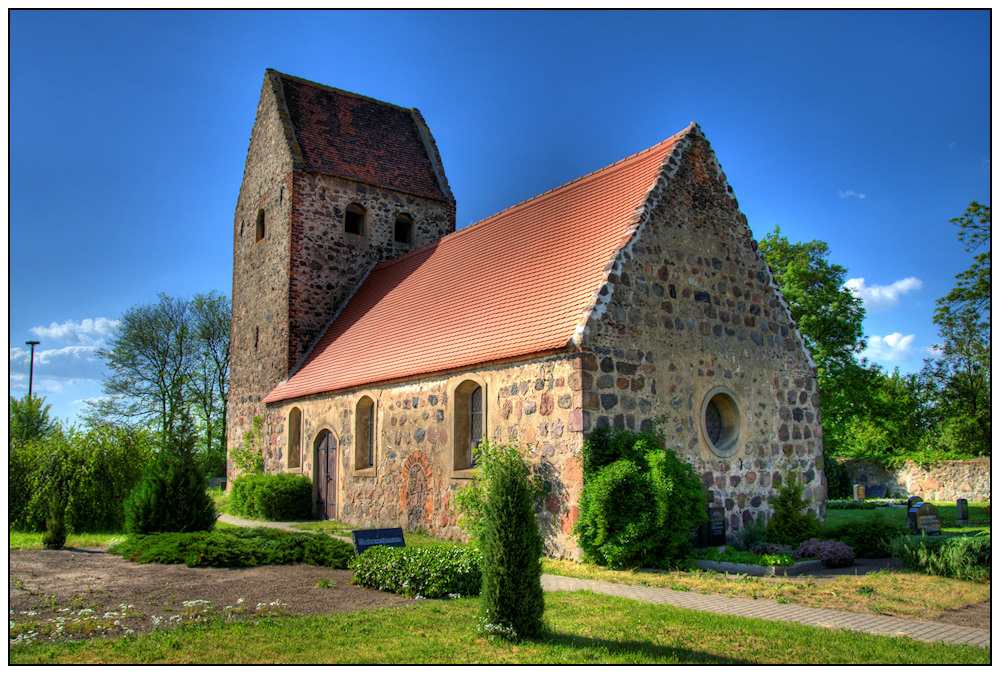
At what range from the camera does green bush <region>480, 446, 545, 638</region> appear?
6.24 m

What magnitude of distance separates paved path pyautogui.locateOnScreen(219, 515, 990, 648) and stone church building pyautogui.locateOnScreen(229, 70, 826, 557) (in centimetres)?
195

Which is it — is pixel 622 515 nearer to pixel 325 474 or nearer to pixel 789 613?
pixel 789 613

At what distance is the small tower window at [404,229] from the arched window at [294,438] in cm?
696

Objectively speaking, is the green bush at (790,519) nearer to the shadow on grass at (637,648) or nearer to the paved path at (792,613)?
the paved path at (792,613)

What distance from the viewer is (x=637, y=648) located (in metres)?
5.96

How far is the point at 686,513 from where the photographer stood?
10.6 metres

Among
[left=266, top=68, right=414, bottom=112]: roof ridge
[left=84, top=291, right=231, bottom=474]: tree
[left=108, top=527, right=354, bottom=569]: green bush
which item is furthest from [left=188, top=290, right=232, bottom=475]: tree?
[left=108, top=527, right=354, bottom=569]: green bush

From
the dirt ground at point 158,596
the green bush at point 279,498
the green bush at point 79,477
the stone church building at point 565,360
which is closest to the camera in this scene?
the dirt ground at point 158,596

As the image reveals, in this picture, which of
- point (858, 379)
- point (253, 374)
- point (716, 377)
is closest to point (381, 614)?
point (716, 377)

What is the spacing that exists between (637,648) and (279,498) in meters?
13.4

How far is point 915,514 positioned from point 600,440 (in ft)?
22.6

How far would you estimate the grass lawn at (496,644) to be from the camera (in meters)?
5.60

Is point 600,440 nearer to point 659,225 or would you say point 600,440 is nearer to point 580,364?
point 580,364

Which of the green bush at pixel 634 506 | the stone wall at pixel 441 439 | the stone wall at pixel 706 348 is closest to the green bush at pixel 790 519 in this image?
the stone wall at pixel 706 348
